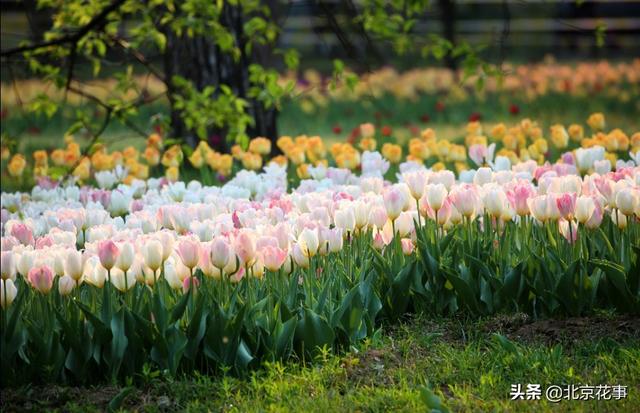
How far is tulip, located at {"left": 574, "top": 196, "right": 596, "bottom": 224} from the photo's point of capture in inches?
155

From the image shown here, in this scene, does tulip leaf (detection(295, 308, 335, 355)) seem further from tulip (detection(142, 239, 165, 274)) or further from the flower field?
tulip (detection(142, 239, 165, 274))

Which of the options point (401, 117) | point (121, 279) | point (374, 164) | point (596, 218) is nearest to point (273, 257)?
point (121, 279)

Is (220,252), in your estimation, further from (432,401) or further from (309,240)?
(432,401)

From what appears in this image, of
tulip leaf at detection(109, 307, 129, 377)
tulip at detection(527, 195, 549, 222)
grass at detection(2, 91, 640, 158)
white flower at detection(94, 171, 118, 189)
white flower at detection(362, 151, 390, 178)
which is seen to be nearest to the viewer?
tulip leaf at detection(109, 307, 129, 377)

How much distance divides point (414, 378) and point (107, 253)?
1192mm

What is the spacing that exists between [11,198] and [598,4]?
21.6 m

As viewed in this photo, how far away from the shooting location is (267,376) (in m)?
3.53

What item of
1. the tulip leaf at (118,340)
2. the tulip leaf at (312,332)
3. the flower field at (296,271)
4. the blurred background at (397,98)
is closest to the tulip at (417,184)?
the flower field at (296,271)

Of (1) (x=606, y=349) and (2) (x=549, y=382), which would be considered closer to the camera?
(2) (x=549, y=382)

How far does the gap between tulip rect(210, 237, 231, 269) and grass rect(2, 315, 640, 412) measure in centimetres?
41

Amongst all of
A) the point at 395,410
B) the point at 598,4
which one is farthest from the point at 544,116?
the point at 598,4

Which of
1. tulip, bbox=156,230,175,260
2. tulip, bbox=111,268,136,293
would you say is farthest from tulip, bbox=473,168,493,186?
tulip, bbox=111,268,136,293

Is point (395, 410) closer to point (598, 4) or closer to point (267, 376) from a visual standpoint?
point (267, 376)

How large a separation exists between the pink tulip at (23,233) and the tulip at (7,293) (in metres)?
0.68
